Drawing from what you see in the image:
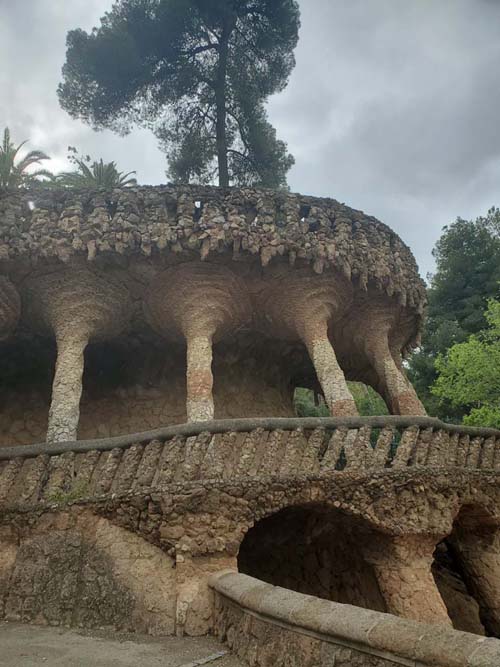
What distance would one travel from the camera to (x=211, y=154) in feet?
49.6

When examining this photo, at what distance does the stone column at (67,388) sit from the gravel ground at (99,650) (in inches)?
107

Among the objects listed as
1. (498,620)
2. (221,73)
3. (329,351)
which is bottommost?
(498,620)

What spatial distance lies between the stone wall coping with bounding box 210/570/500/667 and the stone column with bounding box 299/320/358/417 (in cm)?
398

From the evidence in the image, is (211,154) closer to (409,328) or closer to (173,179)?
(173,179)

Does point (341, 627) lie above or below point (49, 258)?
below

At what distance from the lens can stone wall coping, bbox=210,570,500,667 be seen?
75.7 inches

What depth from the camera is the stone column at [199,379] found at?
6.84m

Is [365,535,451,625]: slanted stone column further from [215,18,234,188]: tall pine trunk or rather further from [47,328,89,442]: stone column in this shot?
[215,18,234,188]: tall pine trunk

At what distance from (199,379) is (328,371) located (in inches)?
78.9

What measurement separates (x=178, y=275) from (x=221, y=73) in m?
9.33

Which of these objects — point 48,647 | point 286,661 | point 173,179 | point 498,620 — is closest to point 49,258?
point 48,647

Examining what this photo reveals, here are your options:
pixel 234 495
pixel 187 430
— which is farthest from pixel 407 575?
pixel 187 430

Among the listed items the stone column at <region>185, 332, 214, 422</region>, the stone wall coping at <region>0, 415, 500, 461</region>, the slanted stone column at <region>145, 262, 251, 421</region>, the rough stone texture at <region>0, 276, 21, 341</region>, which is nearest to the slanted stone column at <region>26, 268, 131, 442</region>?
the rough stone texture at <region>0, 276, 21, 341</region>

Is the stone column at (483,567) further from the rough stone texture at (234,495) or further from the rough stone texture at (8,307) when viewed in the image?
the rough stone texture at (8,307)
